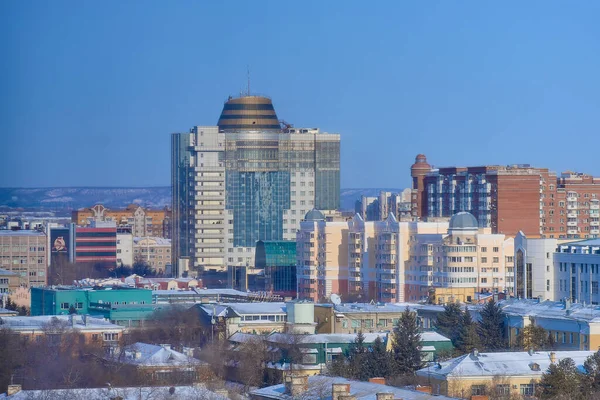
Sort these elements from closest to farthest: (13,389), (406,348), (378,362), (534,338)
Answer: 1. (13,389)
2. (378,362)
3. (406,348)
4. (534,338)

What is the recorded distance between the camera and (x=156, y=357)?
38312 millimetres

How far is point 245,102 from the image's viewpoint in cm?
9894

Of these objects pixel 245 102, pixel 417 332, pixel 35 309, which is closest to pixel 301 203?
pixel 245 102

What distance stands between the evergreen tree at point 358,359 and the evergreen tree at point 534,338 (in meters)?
3.54

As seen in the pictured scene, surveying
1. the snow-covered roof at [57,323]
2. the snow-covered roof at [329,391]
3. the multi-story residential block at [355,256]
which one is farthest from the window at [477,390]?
the multi-story residential block at [355,256]

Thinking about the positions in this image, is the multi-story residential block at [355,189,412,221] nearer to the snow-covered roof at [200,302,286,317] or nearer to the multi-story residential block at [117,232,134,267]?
the multi-story residential block at [117,232,134,267]

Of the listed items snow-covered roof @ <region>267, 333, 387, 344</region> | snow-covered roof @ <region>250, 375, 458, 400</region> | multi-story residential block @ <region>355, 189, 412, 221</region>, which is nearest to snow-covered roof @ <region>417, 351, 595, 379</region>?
snow-covered roof @ <region>250, 375, 458, 400</region>

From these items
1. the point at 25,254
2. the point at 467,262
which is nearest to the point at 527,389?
the point at 467,262

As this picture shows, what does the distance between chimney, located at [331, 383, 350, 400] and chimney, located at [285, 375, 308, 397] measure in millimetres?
1461

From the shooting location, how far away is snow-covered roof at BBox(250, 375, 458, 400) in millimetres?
29922

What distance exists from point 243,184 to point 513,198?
1634cm

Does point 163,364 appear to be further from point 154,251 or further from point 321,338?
point 154,251

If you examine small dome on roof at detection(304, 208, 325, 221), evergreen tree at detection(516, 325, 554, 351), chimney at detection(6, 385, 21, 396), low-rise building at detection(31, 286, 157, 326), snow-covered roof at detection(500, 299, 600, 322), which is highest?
small dome on roof at detection(304, 208, 325, 221)

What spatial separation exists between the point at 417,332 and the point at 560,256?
18935 millimetres
